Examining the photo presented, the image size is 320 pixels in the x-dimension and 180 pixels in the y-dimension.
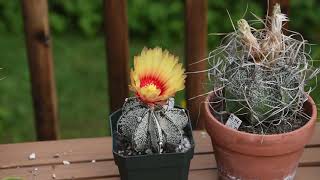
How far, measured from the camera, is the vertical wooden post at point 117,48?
1.74m

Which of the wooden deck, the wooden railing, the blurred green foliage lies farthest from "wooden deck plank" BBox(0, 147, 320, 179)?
the blurred green foliage

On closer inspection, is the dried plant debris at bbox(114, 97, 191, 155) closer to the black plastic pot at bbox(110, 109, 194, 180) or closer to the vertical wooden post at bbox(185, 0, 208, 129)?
the black plastic pot at bbox(110, 109, 194, 180)

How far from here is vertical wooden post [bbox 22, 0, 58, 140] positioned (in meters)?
1.73

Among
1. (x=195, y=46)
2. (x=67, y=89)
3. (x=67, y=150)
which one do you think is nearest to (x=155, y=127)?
(x=67, y=150)

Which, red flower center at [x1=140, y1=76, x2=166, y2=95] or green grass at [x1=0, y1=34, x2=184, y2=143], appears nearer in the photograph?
red flower center at [x1=140, y1=76, x2=166, y2=95]

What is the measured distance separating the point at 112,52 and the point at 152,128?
0.42 m

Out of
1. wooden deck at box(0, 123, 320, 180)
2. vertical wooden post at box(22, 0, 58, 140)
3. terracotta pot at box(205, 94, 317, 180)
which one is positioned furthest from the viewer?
vertical wooden post at box(22, 0, 58, 140)

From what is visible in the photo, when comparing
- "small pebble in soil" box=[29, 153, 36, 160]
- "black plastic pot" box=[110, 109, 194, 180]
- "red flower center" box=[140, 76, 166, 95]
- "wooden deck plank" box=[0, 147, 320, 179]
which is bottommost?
"wooden deck plank" box=[0, 147, 320, 179]

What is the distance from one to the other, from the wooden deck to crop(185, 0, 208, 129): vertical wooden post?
0.16 metres

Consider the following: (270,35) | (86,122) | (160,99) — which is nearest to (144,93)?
(160,99)

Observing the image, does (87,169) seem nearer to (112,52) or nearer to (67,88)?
(112,52)

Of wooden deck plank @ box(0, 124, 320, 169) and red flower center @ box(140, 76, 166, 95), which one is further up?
Result: red flower center @ box(140, 76, 166, 95)

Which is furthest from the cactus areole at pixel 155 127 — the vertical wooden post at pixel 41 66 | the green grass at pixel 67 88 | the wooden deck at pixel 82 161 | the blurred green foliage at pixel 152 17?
the blurred green foliage at pixel 152 17

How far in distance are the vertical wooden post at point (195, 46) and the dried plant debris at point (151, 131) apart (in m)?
0.30
